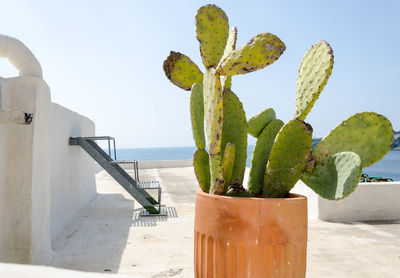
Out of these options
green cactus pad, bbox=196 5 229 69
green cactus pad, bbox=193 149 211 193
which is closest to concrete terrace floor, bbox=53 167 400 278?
green cactus pad, bbox=193 149 211 193

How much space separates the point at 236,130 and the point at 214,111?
0.39 metres

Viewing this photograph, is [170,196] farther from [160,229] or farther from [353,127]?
[353,127]

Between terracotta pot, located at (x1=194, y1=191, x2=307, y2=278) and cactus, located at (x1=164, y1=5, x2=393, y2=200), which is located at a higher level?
cactus, located at (x1=164, y1=5, x2=393, y2=200)

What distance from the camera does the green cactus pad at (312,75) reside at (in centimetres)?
219

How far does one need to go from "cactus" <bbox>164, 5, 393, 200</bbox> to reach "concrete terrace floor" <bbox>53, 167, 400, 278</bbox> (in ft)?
5.98

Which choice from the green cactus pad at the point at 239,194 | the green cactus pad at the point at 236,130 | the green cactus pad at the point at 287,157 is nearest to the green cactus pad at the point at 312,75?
the green cactus pad at the point at 287,157

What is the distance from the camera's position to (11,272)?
1136mm

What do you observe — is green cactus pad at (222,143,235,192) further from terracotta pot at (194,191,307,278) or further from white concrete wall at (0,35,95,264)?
white concrete wall at (0,35,95,264)

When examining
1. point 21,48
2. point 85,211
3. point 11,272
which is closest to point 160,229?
point 85,211

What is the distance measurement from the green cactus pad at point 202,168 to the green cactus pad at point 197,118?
0.20ft

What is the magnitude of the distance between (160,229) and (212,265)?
382 centimetres

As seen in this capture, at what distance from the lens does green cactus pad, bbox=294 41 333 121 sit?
2193 mm

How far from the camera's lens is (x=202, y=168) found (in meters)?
2.54

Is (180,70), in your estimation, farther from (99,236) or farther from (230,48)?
(99,236)
